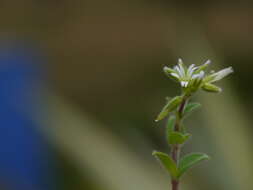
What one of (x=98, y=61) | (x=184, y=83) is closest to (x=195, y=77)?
(x=184, y=83)

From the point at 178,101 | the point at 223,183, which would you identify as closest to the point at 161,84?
the point at 223,183

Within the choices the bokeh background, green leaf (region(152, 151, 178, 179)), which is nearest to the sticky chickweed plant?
green leaf (region(152, 151, 178, 179))

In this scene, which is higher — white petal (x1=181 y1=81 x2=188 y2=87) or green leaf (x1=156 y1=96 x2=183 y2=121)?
white petal (x1=181 y1=81 x2=188 y2=87)

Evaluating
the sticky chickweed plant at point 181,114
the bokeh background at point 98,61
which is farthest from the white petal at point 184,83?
the bokeh background at point 98,61

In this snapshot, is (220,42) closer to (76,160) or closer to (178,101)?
(76,160)

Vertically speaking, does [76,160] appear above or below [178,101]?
above

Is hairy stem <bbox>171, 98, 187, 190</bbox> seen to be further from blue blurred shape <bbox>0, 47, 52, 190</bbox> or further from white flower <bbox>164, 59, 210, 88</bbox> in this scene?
blue blurred shape <bbox>0, 47, 52, 190</bbox>

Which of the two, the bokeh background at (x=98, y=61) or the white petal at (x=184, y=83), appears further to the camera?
the bokeh background at (x=98, y=61)

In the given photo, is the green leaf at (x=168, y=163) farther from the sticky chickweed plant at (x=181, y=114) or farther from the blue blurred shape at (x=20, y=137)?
the blue blurred shape at (x=20, y=137)
